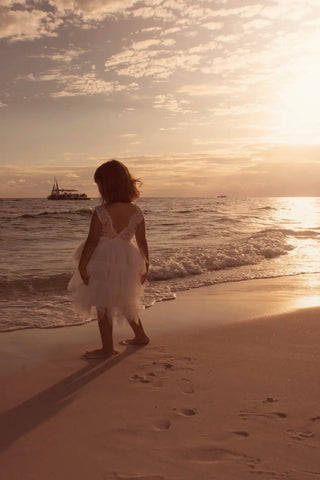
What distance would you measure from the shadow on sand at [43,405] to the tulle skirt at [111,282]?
553 mm

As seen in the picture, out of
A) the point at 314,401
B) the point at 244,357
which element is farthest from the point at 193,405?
the point at 244,357

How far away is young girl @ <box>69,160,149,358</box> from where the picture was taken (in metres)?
4.42

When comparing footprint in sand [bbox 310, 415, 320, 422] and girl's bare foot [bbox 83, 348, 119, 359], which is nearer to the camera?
footprint in sand [bbox 310, 415, 320, 422]

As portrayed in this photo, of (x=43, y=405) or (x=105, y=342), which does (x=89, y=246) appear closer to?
(x=105, y=342)

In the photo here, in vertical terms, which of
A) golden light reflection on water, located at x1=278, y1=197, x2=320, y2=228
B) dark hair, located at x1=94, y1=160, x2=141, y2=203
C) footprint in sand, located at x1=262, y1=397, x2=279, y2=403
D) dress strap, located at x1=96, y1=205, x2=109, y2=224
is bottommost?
footprint in sand, located at x1=262, y1=397, x2=279, y2=403

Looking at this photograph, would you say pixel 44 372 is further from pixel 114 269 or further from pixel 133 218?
pixel 133 218

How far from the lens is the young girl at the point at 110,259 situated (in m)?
4.42

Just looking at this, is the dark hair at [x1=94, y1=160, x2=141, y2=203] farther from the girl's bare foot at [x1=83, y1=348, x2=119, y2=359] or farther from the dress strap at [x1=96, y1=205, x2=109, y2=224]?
the girl's bare foot at [x1=83, y1=348, x2=119, y2=359]

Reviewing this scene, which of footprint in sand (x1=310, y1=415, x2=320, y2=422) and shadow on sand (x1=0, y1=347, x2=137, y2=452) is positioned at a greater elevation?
footprint in sand (x1=310, y1=415, x2=320, y2=422)

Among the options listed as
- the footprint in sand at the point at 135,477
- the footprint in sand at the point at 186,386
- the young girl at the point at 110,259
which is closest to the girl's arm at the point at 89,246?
the young girl at the point at 110,259

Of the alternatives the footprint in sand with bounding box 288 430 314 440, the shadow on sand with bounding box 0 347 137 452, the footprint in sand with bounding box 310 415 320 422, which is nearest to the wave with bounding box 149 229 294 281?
the shadow on sand with bounding box 0 347 137 452

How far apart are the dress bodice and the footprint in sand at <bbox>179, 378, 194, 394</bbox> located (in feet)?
5.11

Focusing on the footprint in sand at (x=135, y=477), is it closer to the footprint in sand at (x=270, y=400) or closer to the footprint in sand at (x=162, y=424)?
the footprint in sand at (x=162, y=424)

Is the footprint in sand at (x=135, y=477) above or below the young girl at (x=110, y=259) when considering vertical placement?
below
